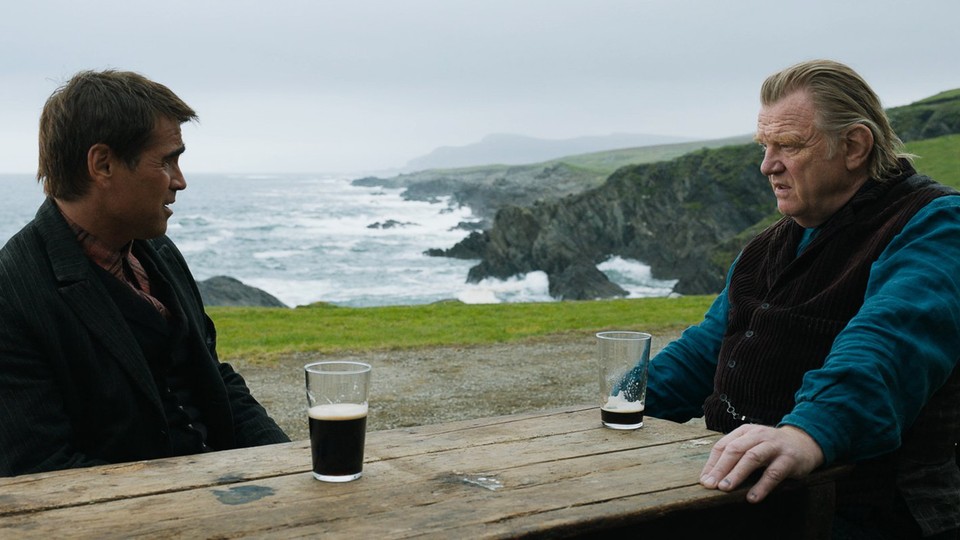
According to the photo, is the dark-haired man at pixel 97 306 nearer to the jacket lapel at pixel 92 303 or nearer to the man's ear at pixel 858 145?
the jacket lapel at pixel 92 303

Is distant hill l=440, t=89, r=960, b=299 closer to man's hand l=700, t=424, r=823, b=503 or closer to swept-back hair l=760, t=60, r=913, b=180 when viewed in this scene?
swept-back hair l=760, t=60, r=913, b=180

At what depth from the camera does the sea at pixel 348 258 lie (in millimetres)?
52309

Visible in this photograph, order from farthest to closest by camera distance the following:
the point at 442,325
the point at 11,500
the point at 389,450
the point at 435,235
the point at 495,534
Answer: the point at 435,235 < the point at 442,325 < the point at 389,450 < the point at 11,500 < the point at 495,534

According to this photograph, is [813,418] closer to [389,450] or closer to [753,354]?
[753,354]

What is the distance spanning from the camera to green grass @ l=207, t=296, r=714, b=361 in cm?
1407

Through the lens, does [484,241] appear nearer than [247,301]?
No

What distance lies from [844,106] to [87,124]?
2603 mm

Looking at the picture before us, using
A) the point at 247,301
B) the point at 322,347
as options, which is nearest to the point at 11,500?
the point at 322,347

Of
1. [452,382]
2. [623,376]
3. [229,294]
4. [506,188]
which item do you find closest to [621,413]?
[623,376]

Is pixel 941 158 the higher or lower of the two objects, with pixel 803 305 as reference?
lower

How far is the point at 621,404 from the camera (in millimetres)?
3004

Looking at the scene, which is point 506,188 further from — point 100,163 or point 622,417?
point 622,417

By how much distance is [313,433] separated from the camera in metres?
2.35

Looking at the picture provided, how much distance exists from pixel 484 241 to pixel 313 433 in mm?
63012
